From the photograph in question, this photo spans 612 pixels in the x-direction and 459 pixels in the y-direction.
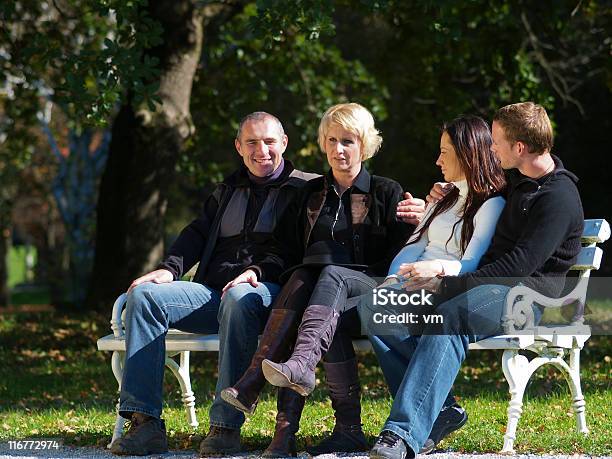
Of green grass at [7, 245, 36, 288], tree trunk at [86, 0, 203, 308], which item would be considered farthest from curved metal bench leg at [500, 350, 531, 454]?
green grass at [7, 245, 36, 288]

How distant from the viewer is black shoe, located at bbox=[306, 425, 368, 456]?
193 inches

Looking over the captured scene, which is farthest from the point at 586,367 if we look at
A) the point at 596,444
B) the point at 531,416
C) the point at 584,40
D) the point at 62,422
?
the point at 584,40

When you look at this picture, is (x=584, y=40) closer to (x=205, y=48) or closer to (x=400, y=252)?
(x=205, y=48)

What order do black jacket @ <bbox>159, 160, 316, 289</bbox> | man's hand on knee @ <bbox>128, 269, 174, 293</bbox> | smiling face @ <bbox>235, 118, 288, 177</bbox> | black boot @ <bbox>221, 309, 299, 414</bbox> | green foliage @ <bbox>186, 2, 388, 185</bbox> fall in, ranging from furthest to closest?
green foliage @ <bbox>186, 2, 388, 185</bbox>
smiling face @ <bbox>235, 118, 288, 177</bbox>
black jacket @ <bbox>159, 160, 316, 289</bbox>
man's hand on knee @ <bbox>128, 269, 174, 293</bbox>
black boot @ <bbox>221, 309, 299, 414</bbox>

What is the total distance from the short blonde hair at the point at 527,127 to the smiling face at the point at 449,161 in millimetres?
291

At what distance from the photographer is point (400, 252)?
5.22 m

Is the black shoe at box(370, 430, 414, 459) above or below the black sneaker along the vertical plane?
above

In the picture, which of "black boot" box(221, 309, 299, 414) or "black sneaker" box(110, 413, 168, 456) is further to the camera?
"black sneaker" box(110, 413, 168, 456)

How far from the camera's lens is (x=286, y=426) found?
15.6ft

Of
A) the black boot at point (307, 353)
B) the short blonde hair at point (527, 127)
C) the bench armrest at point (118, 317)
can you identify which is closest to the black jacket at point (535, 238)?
the short blonde hair at point (527, 127)

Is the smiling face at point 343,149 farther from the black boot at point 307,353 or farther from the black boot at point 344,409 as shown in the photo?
the black boot at point 344,409

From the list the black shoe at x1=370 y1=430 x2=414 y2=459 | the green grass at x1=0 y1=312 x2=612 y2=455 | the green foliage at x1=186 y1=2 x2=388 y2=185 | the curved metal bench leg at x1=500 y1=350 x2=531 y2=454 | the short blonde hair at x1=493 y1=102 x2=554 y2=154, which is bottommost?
the green grass at x1=0 y1=312 x2=612 y2=455

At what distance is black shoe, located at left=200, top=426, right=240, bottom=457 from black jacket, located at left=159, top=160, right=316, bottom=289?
0.82 meters

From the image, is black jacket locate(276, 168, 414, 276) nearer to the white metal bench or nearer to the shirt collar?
the shirt collar
